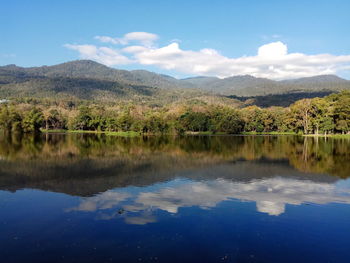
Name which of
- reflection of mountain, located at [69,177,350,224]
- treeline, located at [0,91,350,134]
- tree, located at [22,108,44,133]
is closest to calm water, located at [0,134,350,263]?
reflection of mountain, located at [69,177,350,224]

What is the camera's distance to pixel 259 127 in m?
100

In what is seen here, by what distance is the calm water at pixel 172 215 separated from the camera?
10.2m

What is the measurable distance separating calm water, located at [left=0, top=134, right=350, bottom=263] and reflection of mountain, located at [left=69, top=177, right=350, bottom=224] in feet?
0.17

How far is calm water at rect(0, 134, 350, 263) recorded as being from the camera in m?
10.2

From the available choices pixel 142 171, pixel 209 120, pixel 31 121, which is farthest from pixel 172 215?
pixel 31 121

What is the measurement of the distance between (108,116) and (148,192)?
92.0m

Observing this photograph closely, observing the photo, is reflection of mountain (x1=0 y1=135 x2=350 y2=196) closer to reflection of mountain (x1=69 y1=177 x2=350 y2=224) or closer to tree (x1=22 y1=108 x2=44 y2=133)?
reflection of mountain (x1=69 y1=177 x2=350 y2=224)

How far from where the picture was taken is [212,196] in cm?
1761

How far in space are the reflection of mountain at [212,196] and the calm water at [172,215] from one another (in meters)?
0.05

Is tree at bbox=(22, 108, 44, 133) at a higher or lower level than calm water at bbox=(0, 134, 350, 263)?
higher

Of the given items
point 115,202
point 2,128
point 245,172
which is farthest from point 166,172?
point 2,128

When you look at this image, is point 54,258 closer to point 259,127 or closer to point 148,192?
point 148,192

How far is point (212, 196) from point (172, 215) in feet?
14.1

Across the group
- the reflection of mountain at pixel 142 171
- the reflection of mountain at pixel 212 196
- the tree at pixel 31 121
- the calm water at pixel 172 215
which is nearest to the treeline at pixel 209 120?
the tree at pixel 31 121
